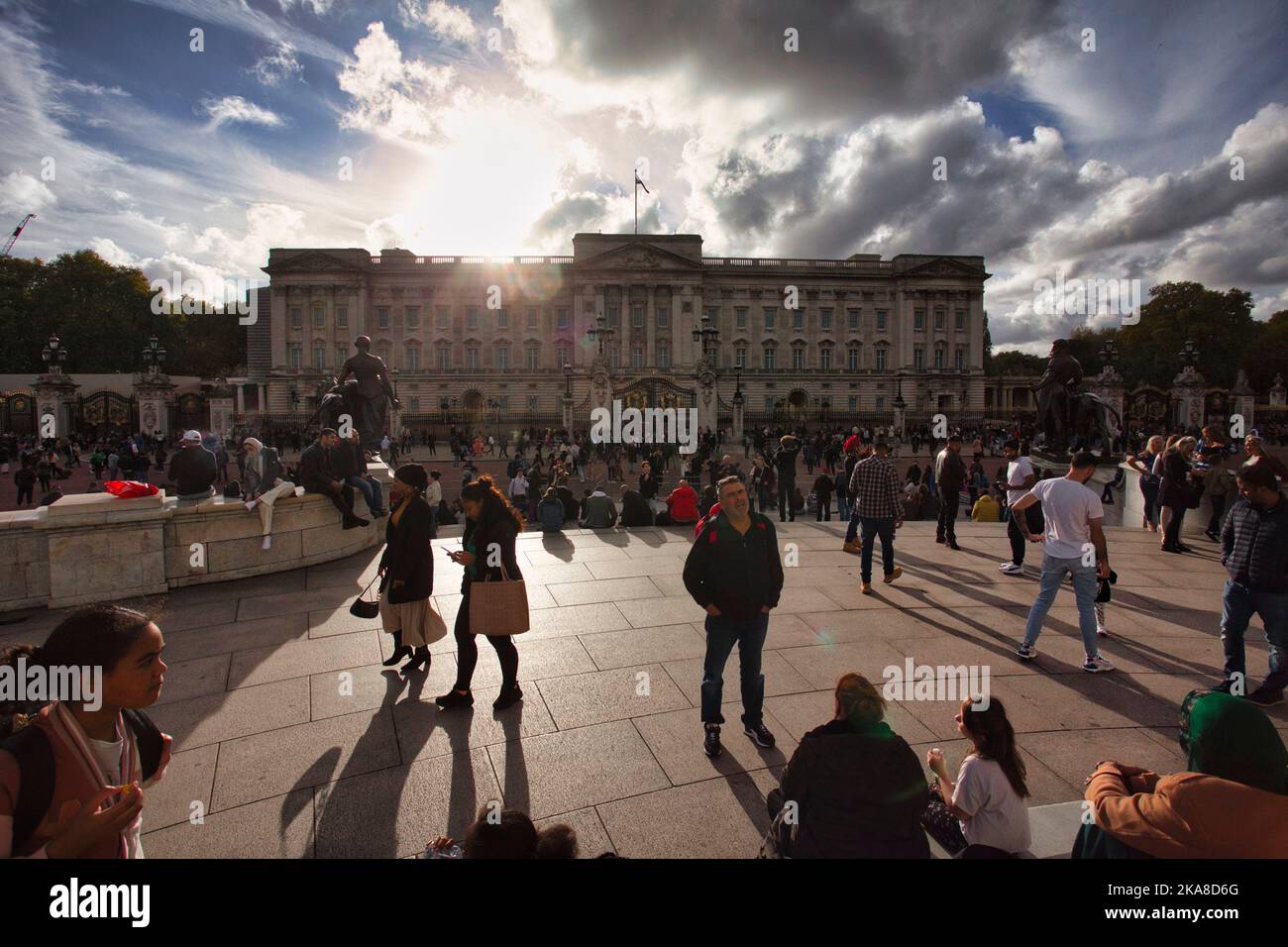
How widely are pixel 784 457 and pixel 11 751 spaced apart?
1293 cm

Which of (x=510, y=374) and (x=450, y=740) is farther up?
(x=510, y=374)

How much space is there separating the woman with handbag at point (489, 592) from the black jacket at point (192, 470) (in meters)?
5.26

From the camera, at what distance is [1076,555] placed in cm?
528

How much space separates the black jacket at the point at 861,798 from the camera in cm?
236

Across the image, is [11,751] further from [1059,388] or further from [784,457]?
[1059,388]

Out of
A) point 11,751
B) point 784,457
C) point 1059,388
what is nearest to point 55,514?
point 11,751

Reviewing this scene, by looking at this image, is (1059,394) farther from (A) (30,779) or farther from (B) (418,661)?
(A) (30,779)

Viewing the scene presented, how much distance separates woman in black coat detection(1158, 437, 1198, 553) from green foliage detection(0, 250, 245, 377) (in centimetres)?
7042

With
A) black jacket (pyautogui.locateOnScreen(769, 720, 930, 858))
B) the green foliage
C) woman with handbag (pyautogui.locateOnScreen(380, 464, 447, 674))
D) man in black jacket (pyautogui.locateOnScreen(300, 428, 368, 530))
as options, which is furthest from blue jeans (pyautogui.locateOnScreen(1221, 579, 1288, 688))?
the green foliage

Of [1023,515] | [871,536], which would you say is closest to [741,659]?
[871,536]

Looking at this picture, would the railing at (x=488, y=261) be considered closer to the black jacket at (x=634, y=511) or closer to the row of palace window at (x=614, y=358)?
the row of palace window at (x=614, y=358)

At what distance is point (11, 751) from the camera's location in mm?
1693

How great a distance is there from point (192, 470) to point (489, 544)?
18.3ft
